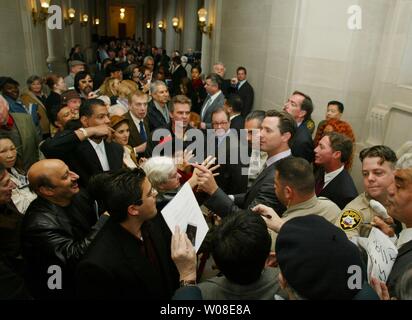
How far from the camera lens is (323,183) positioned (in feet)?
10.6

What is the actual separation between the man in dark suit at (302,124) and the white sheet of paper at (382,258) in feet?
7.41

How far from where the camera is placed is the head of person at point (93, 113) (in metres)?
3.08

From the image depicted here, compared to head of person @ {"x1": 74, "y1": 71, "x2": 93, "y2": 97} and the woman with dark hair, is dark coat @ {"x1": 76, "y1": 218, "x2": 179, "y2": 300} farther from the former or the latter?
the woman with dark hair

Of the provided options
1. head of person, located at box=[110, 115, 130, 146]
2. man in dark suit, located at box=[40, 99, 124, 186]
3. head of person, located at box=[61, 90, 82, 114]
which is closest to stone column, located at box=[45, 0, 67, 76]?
head of person, located at box=[61, 90, 82, 114]

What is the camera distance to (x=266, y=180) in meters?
2.45

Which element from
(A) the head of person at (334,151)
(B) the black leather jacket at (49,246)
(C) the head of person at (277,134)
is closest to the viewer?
(B) the black leather jacket at (49,246)

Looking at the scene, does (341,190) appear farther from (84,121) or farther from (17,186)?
(17,186)

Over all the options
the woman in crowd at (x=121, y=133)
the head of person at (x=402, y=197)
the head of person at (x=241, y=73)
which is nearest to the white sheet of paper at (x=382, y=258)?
the head of person at (x=402, y=197)

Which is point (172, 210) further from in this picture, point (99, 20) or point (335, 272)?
point (99, 20)

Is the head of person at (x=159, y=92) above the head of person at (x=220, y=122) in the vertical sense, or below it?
above

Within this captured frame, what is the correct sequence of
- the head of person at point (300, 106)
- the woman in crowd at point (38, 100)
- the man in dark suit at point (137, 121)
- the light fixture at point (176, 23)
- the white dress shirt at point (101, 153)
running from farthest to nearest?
the light fixture at point (176, 23), the woman in crowd at point (38, 100), the head of person at point (300, 106), the man in dark suit at point (137, 121), the white dress shirt at point (101, 153)

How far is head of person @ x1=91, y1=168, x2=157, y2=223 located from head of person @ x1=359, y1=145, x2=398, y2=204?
1.68 m

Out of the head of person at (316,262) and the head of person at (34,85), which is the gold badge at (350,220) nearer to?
the head of person at (316,262)
